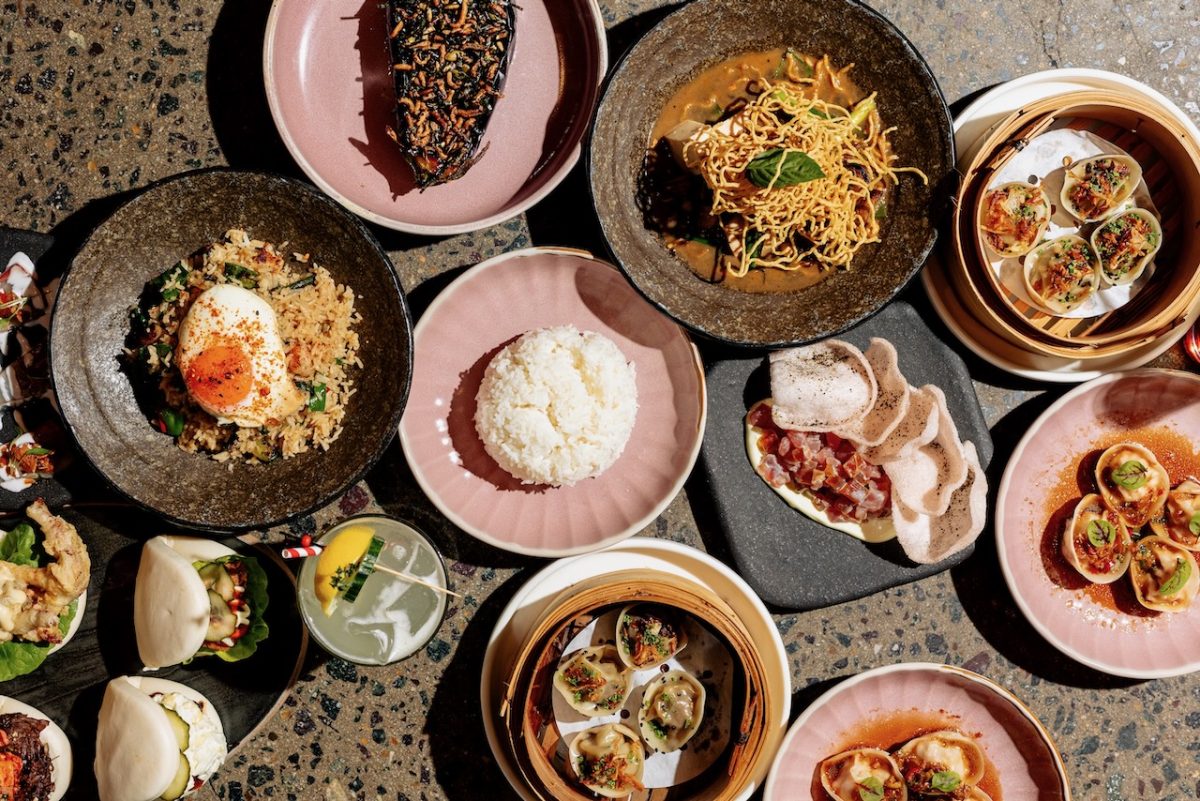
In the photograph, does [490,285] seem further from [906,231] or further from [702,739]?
[702,739]

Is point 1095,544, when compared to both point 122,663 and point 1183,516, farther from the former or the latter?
point 122,663

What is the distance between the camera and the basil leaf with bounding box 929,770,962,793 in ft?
12.7

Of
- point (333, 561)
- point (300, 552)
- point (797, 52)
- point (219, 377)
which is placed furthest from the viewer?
point (797, 52)

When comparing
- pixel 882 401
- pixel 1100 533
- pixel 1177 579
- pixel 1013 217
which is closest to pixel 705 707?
pixel 882 401

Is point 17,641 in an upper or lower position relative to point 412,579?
lower

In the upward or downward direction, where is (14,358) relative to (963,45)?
downward

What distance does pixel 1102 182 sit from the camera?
12.3 ft

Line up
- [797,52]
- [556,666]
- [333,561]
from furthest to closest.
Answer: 1. [556,666]
2. [797,52]
3. [333,561]

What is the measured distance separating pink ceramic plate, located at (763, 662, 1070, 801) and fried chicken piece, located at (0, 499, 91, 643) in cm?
307

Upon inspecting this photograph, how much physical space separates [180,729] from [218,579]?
624 mm

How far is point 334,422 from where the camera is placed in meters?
3.54

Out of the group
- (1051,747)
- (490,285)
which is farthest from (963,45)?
(1051,747)

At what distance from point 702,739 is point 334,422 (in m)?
2.09

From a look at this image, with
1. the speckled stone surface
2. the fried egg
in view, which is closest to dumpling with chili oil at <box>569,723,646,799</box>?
the speckled stone surface
